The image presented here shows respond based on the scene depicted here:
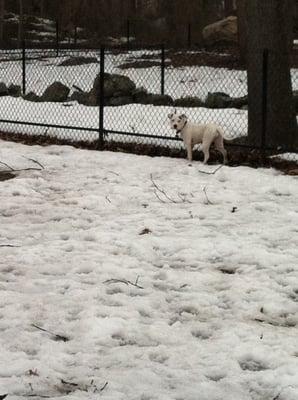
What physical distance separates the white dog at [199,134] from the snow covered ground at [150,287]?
700 millimetres

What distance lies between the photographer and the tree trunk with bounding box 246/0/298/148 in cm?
850

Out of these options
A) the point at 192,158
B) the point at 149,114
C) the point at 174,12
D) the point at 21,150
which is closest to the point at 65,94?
the point at 149,114

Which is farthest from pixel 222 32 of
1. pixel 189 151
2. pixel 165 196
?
pixel 165 196

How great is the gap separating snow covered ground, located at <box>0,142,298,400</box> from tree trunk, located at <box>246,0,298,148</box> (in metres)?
1.32

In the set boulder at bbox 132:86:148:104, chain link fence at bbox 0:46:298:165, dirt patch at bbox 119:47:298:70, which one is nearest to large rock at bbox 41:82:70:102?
chain link fence at bbox 0:46:298:165

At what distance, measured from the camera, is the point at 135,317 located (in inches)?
151

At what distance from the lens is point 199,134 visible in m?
8.07

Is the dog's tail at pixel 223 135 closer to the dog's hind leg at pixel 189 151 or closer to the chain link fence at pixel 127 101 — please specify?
the chain link fence at pixel 127 101

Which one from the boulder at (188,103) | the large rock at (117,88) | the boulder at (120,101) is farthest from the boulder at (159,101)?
the large rock at (117,88)

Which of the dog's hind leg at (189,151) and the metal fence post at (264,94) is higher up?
the metal fence post at (264,94)

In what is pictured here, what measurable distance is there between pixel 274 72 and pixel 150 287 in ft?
16.6

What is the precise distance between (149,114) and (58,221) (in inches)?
237

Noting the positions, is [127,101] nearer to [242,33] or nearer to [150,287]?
[242,33]

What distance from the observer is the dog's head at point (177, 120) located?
26.4ft
